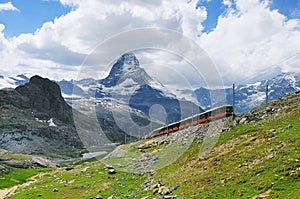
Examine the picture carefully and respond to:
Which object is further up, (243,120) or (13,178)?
(243,120)

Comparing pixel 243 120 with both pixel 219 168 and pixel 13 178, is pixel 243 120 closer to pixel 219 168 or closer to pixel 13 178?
pixel 219 168

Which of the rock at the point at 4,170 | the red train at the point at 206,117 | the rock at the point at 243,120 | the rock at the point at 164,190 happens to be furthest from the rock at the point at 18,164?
the rock at the point at 164,190

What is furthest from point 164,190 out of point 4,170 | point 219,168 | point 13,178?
point 4,170

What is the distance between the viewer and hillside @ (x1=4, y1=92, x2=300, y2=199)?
26.7m

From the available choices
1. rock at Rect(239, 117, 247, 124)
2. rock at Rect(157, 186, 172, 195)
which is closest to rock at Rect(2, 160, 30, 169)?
rock at Rect(239, 117, 247, 124)

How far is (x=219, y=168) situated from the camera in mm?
33500

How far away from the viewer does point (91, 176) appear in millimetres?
55375

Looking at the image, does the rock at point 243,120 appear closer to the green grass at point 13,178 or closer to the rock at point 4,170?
the green grass at point 13,178

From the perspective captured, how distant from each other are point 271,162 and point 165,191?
1113 centimetres

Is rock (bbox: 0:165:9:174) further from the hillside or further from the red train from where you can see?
the red train

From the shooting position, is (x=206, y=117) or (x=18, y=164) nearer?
(x=206, y=117)

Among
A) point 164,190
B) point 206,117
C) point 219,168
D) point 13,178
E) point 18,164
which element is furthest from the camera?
point 18,164

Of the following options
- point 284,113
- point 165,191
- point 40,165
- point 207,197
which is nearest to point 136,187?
point 165,191

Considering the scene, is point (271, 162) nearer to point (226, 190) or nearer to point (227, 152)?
point (226, 190)
